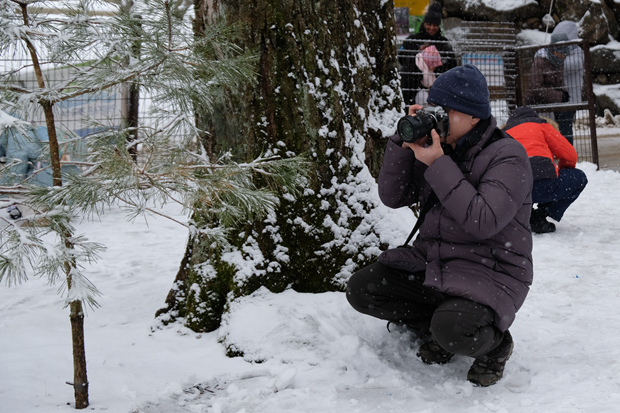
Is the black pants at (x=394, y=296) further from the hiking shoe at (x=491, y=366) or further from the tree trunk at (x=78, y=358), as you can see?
the tree trunk at (x=78, y=358)

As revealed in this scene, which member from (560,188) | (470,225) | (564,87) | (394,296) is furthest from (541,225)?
(564,87)

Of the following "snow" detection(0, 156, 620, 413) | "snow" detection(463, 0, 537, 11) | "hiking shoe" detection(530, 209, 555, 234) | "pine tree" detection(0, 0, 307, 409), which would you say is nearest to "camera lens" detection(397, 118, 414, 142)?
"pine tree" detection(0, 0, 307, 409)

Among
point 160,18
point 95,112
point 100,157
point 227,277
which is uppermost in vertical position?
point 160,18

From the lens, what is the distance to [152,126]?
2.05 metres

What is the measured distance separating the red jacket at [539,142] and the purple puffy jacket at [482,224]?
2299 millimetres

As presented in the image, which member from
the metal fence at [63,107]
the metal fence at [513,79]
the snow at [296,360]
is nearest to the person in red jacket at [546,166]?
the snow at [296,360]

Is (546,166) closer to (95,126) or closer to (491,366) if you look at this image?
(491,366)

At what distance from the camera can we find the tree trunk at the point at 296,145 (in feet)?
8.70

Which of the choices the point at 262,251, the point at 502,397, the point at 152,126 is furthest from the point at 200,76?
the point at 502,397

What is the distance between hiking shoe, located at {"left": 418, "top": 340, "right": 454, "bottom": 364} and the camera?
236cm

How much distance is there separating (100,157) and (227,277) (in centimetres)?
108

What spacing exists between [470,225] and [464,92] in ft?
1.68

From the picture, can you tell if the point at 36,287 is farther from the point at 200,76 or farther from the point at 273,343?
the point at 200,76

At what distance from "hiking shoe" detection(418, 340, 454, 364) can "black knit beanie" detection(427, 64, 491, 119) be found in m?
0.94
